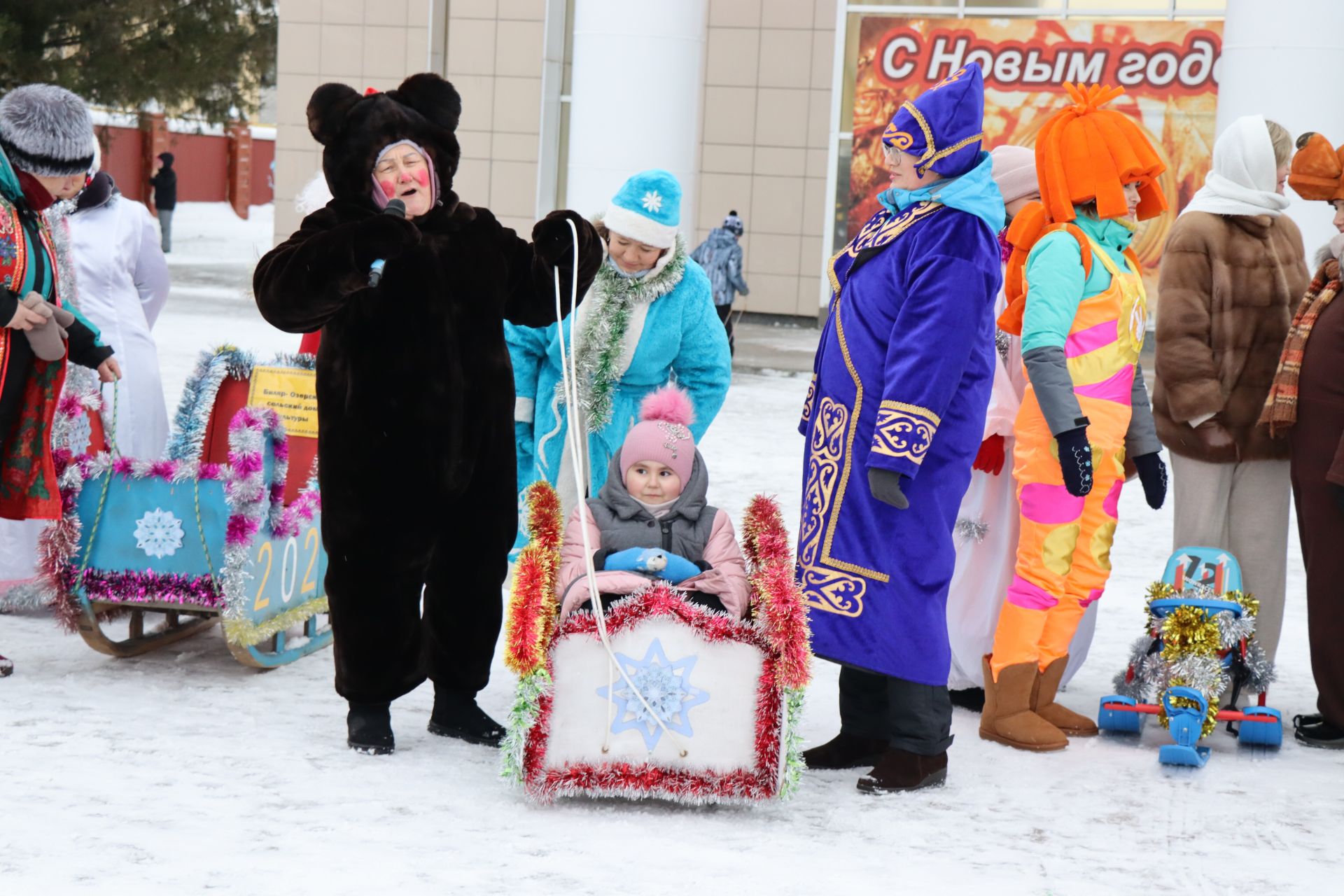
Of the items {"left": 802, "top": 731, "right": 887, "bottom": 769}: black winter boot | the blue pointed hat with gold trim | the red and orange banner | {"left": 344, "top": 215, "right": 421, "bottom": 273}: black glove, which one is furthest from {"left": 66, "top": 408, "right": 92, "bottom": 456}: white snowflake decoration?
the red and orange banner

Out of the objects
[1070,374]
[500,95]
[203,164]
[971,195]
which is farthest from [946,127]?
[203,164]

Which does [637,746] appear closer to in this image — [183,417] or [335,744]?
[335,744]

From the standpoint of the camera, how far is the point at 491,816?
12.2 feet

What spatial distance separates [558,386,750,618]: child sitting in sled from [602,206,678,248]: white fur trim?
2.33 ft

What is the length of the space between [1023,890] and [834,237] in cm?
1491

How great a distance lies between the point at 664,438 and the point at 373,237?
93 centimetres

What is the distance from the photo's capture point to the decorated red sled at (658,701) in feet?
12.3

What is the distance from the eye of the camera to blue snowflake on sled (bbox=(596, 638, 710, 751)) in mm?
3762

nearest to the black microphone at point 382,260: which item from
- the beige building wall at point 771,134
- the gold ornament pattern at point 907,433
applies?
the gold ornament pattern at point 907,433

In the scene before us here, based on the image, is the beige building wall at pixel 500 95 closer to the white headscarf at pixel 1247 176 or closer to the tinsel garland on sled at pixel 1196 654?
the white headscarf at pixel 1247 176

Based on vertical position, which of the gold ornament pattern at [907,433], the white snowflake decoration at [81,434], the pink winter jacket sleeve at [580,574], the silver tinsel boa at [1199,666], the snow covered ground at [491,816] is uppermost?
the gold ornament pattern at [907,433]

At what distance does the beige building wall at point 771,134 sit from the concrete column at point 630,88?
8.82 metres

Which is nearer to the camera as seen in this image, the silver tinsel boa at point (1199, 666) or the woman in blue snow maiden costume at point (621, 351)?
the silver tinsel boa at point (1199, 666)

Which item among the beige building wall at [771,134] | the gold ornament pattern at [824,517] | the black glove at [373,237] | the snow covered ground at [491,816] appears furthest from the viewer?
the beige building wall at [771,134]
